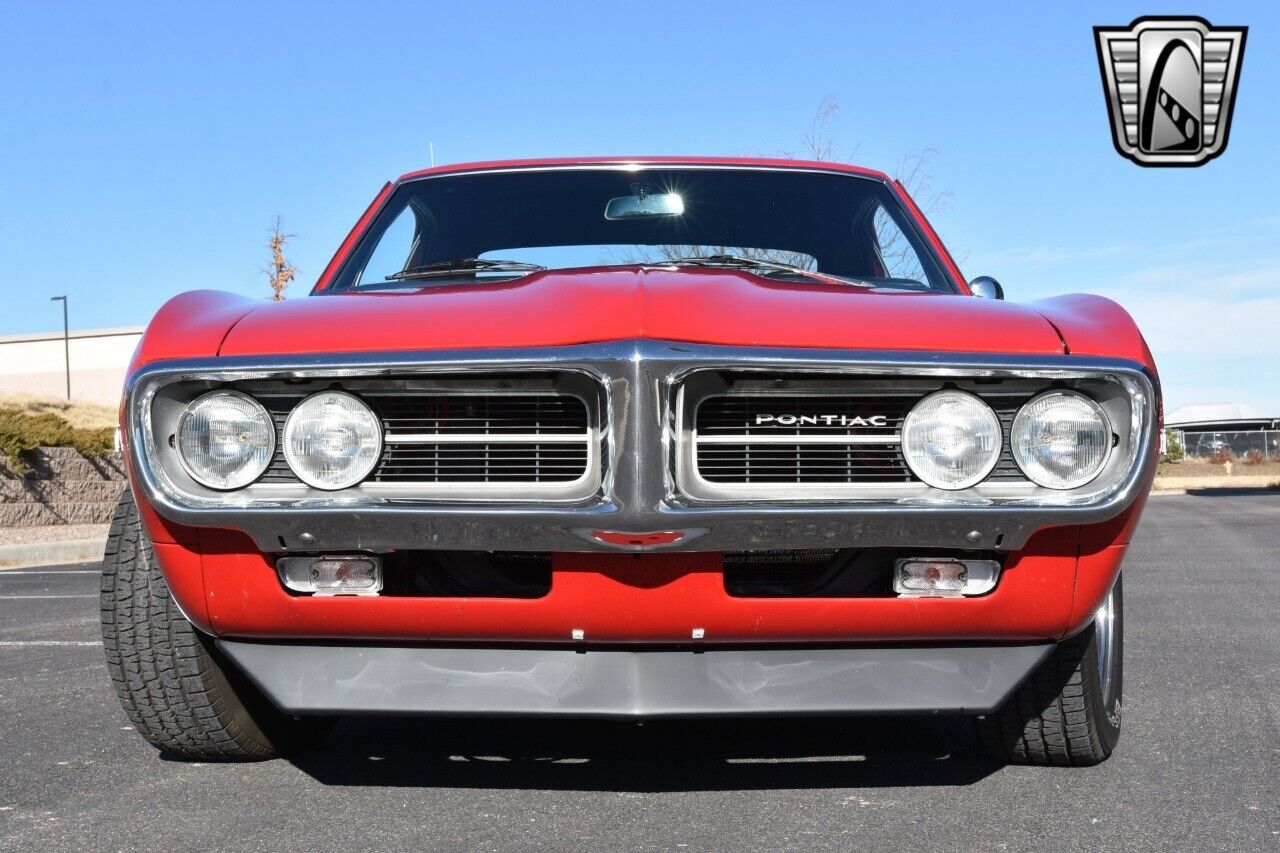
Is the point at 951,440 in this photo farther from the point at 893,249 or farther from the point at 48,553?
the point at 48,553

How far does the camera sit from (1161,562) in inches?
430

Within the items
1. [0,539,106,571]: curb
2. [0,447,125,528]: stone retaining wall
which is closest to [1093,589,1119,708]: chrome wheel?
[0,539,106,571]: curb

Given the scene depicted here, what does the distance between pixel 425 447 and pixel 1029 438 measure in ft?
3.80

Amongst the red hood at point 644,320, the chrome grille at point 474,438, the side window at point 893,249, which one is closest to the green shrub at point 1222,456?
the side window at point 893,249

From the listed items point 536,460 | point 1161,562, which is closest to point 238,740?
point 536,460

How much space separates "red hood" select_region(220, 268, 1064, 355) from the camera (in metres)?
2.66

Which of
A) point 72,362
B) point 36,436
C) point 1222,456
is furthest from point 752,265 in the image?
point 1222,456

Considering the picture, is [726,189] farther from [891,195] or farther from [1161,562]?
[1161,562]

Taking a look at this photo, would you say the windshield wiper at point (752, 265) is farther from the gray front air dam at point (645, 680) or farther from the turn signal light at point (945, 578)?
the gray front air dam at point (645, 680)

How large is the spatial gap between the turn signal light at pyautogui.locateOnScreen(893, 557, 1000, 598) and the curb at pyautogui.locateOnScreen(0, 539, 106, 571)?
45.4 feet

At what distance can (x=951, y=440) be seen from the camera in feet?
8.74

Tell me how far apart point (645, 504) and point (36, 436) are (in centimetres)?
1978

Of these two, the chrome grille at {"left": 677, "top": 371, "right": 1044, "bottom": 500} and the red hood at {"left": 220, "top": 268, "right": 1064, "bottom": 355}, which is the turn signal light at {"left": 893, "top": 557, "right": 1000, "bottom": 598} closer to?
the chrome grille at {"left": 677, "top": 371, "right": 1044, "bottom": 500}

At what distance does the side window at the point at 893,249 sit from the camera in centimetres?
397
